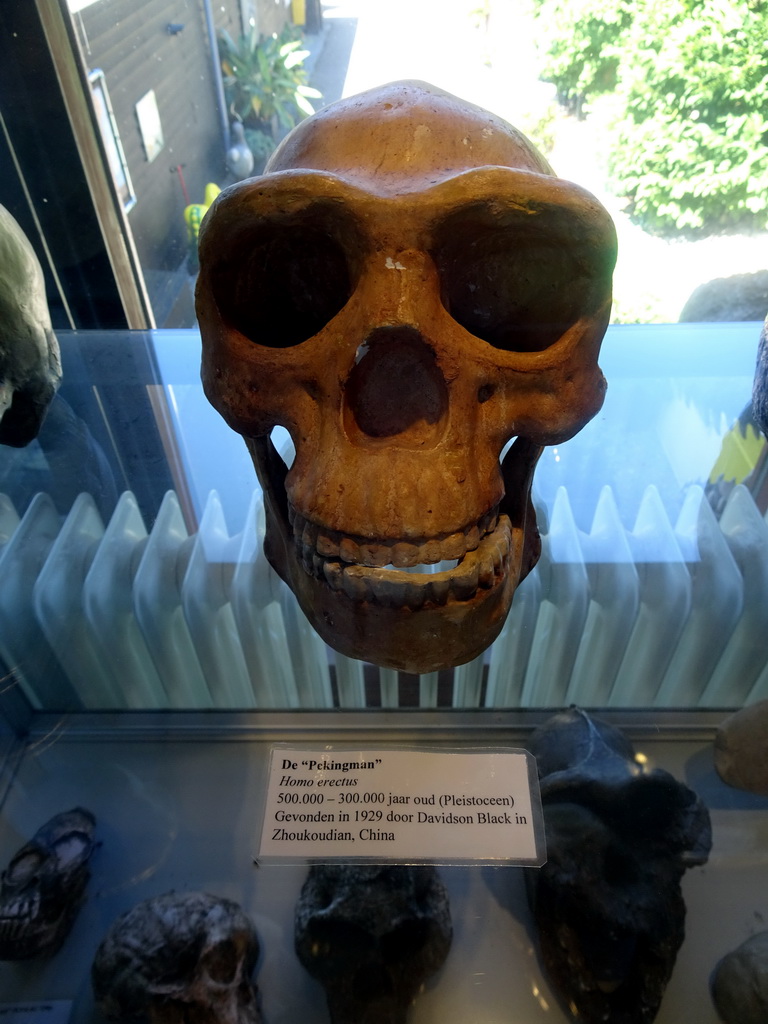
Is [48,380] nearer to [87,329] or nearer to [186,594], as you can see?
[186,594]

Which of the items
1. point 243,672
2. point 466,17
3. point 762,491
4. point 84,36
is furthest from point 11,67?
point 762,491

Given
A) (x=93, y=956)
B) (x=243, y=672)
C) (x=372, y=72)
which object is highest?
(x=372, y=72)

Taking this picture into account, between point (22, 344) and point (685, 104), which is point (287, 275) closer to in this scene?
point (22, 344)

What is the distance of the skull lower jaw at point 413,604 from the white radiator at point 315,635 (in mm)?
523

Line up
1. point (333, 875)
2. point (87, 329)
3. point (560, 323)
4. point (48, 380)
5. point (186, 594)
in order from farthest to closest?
point (87, 329), point (48, 380), point (186, 594), point (333, 875), point (560, 323)

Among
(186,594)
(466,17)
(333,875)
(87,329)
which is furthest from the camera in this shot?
(87,329)

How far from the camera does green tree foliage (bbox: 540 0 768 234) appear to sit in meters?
1.92

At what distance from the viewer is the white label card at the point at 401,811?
1.11 meters

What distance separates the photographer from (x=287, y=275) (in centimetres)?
111

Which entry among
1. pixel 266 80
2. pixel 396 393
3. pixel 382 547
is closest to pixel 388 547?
pixel 382 547

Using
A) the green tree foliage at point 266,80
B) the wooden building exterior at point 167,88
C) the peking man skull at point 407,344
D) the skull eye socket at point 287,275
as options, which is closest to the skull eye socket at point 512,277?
the peking man skull at point 407,344

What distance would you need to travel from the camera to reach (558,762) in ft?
4.38

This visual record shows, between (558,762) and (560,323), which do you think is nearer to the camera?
(560,323)

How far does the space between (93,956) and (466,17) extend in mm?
2319
